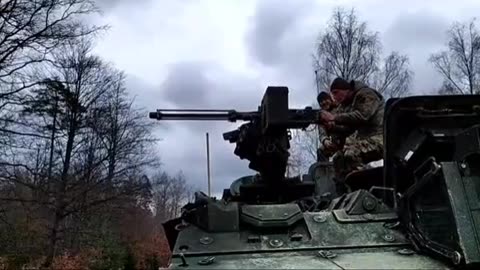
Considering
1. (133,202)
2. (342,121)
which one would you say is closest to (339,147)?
(342,121)

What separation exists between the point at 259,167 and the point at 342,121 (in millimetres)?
856

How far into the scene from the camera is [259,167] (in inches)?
215

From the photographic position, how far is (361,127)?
5.95 m

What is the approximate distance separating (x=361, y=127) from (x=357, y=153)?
27cm

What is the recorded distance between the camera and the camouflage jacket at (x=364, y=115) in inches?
229

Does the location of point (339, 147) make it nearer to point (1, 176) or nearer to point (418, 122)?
point (418, 122)

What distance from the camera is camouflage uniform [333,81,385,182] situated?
19.1ft

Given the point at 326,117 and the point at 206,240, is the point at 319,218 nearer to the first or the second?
the point at 206,240

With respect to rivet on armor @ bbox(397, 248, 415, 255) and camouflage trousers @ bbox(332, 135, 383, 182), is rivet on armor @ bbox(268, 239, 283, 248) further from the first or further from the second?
camouflage trousers @ bbox(332, 135, 383, 182)

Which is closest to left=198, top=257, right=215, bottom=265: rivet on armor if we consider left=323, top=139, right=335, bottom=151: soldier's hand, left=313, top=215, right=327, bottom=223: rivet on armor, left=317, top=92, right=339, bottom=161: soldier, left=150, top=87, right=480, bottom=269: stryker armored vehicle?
left=150, top=87, right=480, bottom=269: stryker armored vehicle

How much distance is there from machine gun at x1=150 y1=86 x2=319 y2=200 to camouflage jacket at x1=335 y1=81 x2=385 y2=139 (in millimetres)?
610

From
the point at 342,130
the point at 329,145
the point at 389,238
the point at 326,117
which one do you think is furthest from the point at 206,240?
the point at 329,145

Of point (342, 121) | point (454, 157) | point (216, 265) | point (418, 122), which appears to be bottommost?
point (216, 265)

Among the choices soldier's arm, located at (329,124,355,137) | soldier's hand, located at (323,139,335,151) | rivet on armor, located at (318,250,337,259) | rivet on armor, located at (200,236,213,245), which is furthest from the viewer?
soldier's hand, located at (323,139,335,151)
